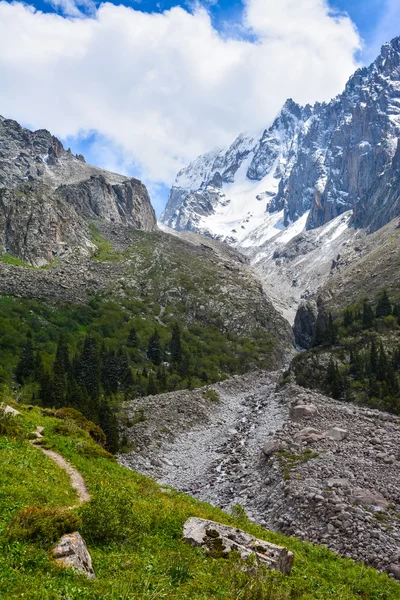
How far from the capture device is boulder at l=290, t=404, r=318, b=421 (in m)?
55.3

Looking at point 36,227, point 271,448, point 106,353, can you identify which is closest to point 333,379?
point 271,448

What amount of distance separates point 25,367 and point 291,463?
2540 inches

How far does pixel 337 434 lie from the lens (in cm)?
4425

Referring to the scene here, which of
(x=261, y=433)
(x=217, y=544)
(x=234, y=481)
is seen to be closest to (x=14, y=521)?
(x=217, y=544)

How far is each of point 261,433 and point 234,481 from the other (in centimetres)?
1692

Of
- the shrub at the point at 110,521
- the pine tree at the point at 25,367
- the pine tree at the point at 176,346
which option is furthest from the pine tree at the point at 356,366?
the shrub at the point at 110,521

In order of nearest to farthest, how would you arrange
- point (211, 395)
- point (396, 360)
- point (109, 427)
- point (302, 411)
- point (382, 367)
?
point (109, 427) → point (302, 411) → point (382, 367) → point (396, 360) → point (211, 395)

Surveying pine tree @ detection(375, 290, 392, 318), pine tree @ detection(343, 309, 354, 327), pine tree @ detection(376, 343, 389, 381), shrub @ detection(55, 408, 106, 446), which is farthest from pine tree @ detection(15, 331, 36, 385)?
pine tree @ detection(375, 290, 392, 318)

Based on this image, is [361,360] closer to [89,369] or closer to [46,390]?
[89,369]

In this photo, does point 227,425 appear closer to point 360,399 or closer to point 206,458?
point 206,458

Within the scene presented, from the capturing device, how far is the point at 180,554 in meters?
15.5

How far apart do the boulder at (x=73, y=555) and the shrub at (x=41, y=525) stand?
0.36m

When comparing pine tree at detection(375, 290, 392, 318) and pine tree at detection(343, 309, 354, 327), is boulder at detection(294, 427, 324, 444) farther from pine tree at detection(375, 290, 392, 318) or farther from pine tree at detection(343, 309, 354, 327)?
pine tree at detection(343, 309, 354, 327)

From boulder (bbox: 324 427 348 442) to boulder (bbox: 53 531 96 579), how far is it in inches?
1377
